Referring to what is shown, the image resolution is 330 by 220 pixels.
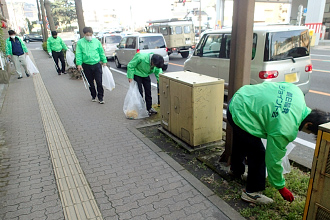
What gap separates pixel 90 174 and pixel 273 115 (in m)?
2.39

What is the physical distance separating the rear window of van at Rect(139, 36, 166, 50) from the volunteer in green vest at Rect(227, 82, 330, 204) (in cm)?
895

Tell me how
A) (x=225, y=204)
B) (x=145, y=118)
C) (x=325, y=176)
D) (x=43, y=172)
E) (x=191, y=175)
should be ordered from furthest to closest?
1. (x=145, y=118)
2. (x=43, y=172)
3. (x=191, y=175)
4. (x=225, y=204)
5. (x=325, y=176)

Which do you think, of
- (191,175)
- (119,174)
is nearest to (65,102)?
(119,174)

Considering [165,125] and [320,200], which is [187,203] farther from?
[165,125]

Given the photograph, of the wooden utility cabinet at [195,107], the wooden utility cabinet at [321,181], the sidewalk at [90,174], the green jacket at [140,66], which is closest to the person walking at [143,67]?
the green jacket at [140,66]

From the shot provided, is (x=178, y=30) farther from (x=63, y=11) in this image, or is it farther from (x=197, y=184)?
(x=63, y=11)

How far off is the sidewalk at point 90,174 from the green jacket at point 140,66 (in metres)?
0.99

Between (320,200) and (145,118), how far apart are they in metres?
3.81

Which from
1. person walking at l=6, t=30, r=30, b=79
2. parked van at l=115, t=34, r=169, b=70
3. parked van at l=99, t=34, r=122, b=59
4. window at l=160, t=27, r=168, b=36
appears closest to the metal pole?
parked van at l=115, t=34, r=169, b=70

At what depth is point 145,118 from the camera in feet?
17.7

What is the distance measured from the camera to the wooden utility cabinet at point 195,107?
354 cm

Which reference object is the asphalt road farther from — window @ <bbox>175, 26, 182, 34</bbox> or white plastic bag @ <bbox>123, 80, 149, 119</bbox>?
window @ <bbox>175, 26, 182, 34</bbox>

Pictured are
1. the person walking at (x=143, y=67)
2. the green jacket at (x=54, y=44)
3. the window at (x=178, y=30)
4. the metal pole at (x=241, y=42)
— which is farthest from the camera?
the window at (x=178, y=30)

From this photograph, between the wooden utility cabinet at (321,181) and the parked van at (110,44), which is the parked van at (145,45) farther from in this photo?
the wooden utility cabinet at (321,181)
